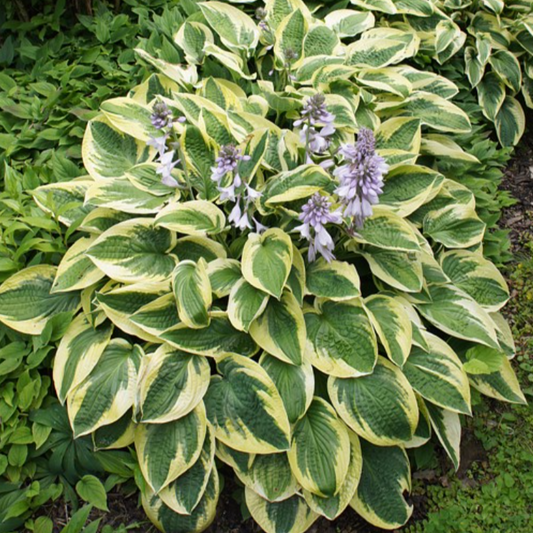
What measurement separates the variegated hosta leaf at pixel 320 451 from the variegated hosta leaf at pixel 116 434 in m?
0.61

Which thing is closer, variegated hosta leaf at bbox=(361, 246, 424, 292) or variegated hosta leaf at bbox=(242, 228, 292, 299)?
variegated hosta leaf at bbox=(242, 228, 292, 299)

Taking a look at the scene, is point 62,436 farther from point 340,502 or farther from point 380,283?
point 380,283

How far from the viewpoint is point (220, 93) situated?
2879 millimetres

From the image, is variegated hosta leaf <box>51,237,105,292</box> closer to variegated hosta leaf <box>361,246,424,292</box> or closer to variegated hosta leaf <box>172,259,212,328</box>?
Result: variegated hosta leaf <box>172,259,212,328</box>

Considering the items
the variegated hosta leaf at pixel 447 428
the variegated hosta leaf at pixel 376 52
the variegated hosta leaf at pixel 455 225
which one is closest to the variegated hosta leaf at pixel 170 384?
the variegated hosta leaf at pixel 447 428

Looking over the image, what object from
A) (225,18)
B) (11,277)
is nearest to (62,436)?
(11,277)

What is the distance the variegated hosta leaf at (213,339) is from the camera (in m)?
2.13

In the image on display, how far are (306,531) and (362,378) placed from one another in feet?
2.21

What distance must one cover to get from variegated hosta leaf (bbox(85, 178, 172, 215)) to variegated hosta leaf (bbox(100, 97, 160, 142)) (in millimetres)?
292

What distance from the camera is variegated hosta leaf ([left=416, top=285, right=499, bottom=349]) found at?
2424 millimetres

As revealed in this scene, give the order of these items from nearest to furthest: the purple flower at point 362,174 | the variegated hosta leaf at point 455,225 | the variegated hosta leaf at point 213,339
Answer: the purple flower at point 362,174 → the variegated hosta leaf at point 213,339 → the variegated hosta leaf at point 455,225

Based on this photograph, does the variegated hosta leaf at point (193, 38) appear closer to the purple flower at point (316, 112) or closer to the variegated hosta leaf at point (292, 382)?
the purple flower at point (316, 112)

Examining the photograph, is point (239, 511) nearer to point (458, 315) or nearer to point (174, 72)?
point (458, 315)

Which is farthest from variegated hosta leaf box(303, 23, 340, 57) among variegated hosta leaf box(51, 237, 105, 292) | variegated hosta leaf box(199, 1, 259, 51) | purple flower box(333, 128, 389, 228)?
variegated hosta leaf box(51, 237, 105, 292)
